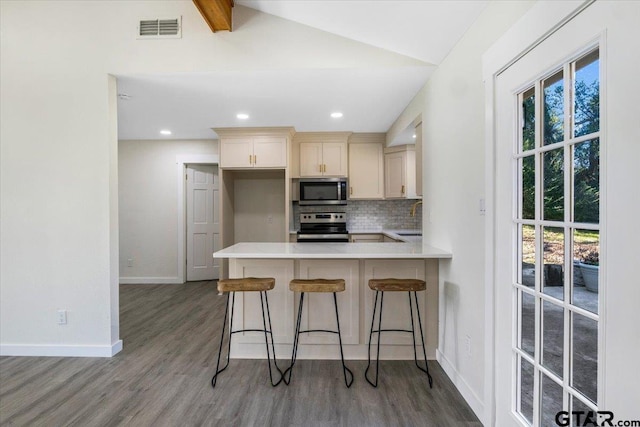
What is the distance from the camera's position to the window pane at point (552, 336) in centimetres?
122

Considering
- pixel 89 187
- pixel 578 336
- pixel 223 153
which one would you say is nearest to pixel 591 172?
pixel 578 336

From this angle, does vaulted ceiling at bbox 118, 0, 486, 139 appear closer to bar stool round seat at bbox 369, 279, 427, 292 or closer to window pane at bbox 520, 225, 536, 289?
window pane at bbox 520, 225, 536, 289

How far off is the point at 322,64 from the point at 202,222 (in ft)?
12.0

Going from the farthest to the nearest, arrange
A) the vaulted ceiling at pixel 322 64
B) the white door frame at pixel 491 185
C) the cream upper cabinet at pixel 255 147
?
the cream upper cabinet at pixel 255 147 < the vaulted ceiling at pixel 322 64 < the white door frame at pixel 491 185

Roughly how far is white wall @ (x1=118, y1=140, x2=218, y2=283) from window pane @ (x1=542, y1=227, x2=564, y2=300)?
15.6 feet

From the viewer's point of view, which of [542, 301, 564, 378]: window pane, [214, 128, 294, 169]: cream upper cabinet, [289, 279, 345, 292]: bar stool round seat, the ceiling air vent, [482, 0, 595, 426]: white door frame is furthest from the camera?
[214, 128, 294, 169]: cream upper cabinet

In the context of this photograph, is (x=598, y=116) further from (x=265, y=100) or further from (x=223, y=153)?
(x=223, y=153)

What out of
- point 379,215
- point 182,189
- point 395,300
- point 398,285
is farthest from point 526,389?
point 182,189

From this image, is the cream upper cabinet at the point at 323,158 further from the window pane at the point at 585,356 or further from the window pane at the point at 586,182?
the window pane at the point at 585,356

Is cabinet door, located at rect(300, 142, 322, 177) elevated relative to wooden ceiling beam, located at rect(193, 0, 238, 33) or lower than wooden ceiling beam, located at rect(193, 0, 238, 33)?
lower

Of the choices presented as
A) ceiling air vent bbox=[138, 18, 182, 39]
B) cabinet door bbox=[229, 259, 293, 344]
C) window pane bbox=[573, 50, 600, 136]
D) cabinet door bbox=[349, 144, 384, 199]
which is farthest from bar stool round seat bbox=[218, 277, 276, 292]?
cabinet door bbox=[349, 144, 384, 199]

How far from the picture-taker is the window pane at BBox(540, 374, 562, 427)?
4.06 feet

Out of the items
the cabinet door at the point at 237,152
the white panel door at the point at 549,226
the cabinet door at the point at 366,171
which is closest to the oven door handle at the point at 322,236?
the cabinet door at the point at 366,171

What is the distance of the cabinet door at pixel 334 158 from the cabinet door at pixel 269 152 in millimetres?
645
